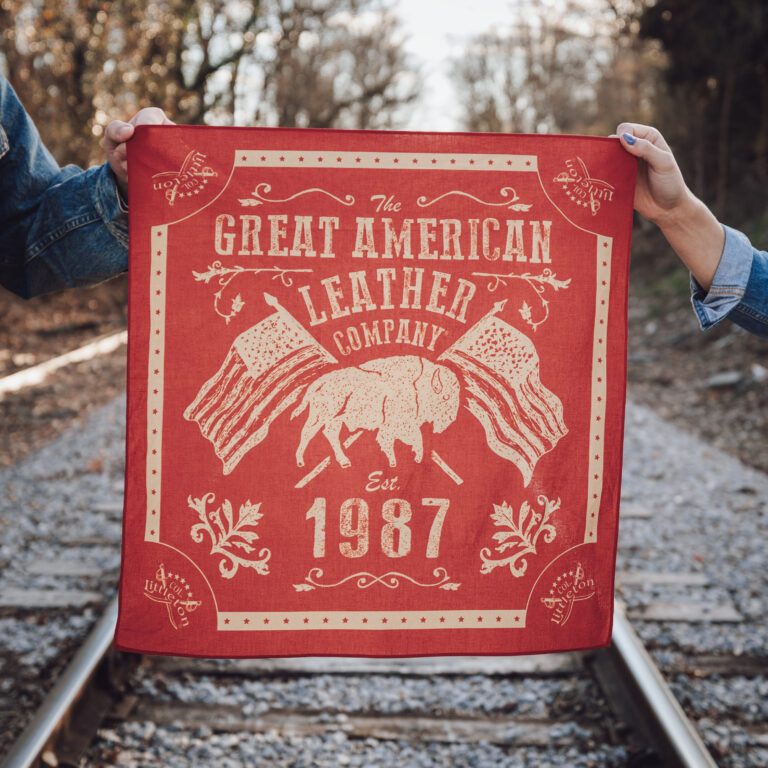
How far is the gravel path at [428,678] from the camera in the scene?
259cm

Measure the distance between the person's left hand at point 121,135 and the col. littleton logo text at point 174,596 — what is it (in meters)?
1.07

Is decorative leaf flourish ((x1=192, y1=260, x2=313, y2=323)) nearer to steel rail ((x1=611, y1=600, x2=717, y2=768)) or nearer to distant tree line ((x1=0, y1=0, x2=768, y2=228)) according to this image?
steel rail ((x1=611, y1=600, x2=717, y2=768))

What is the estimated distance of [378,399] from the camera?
198 cm

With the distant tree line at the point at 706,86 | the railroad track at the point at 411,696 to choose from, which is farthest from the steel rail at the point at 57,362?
the distant tree line at the point at 706,86

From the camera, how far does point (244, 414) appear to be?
6.49 ft

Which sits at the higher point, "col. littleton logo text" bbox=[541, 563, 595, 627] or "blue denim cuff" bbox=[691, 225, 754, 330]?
"blue denim cuff" bbox=[691, 225, 754, 330]

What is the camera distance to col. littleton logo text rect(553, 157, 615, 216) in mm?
1990

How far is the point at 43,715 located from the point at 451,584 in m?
1.45

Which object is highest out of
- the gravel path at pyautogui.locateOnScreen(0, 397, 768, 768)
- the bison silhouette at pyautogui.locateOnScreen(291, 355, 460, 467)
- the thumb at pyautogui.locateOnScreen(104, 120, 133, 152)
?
the thumb at pyautogui.locateOnScreen(104, 120, 133, 152)

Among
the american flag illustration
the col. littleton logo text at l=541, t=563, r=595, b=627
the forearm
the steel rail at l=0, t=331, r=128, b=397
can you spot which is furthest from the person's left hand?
the steel rail at l=0, t=331, r=128, b=397

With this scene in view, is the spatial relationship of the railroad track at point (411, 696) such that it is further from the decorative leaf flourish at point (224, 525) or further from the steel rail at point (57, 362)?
the steel rail at point (57, 362)

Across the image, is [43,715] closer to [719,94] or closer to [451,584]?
[451,584]

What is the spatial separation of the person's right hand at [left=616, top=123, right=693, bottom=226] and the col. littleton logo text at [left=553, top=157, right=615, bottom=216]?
4.3 inches

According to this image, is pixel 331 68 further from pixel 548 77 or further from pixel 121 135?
pixel 121 135
